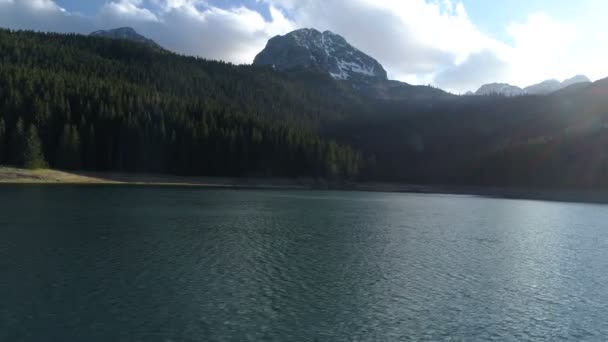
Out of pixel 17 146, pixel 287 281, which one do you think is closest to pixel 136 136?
pixel 17 146

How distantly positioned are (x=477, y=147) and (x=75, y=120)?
157 metres

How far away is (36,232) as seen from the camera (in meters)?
36.2

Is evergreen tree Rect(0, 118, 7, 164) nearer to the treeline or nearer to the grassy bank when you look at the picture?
the treeline

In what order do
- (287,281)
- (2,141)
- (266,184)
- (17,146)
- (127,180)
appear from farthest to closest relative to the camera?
(266,184) → (127,180) → (2,141) → (17,146) → (287,281)

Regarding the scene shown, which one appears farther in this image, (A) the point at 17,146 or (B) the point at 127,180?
(B) the point at 127,180

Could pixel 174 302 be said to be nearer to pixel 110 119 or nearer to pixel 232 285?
pixel 232 285

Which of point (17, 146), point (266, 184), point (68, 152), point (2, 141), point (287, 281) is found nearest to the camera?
point (287, 281)

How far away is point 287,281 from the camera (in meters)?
25.5

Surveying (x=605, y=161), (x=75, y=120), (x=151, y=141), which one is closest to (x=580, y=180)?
(x=605, y=161)

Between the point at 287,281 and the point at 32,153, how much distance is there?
92.6 meters

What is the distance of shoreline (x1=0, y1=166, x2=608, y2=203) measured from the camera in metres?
95.9

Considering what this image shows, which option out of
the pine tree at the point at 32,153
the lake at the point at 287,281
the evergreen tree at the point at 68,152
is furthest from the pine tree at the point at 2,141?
the lake at the point at 287,281

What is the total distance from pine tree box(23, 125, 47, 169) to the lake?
2234 inches

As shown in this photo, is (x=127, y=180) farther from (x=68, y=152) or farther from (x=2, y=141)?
(x=2, y=141)
